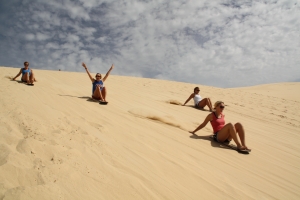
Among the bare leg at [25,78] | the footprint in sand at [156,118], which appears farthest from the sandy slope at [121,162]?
the bare leg at [25,78]

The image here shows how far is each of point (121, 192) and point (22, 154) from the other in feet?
3.83

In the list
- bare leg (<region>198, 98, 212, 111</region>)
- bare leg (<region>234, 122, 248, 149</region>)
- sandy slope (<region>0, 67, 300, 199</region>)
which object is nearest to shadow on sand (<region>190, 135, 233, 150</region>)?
sandy slope (<region>0, 67, 300, 199</region>)

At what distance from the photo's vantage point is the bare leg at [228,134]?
11.8 ft

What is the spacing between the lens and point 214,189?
2.19m

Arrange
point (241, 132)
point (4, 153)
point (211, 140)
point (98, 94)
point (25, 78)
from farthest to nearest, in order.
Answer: point (25, 78) → point (98, 94) → point (211, 140) → point (241, 132) → point (4, 153)

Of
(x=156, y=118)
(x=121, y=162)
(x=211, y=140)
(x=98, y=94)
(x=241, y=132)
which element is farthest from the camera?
(x=98, y=94)

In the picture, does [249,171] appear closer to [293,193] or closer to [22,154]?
[293,193]

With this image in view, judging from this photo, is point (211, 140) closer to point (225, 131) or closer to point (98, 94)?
point (225, 131)

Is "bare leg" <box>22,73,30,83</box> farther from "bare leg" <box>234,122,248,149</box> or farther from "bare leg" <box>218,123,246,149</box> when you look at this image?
"bare leg" <box>234,122,248,149</box>

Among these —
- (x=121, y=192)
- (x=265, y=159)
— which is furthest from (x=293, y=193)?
(x=121, y=192)

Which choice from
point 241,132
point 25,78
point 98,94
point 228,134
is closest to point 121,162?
point 228,134

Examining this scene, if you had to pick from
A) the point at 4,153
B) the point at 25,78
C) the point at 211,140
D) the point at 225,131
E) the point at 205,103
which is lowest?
the point at 211,140

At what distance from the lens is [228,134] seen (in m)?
3.77

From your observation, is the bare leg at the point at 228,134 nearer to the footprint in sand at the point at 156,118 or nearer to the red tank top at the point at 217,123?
the red tank top at the point at 217,123
